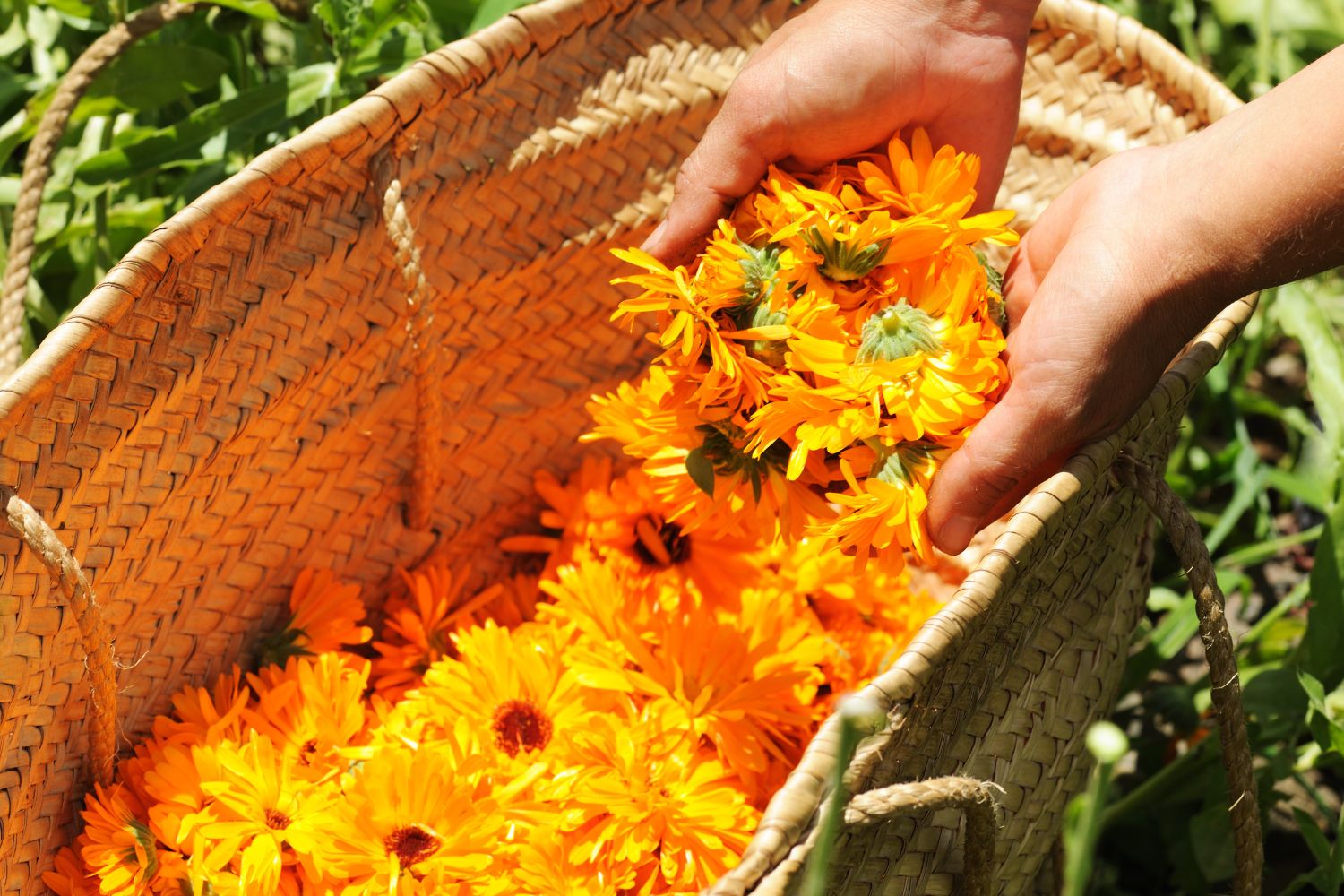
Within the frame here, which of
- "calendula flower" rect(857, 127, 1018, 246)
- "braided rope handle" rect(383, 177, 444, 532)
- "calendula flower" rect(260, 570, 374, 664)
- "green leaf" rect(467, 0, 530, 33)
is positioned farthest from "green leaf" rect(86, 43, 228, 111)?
"calendula flower" rect(857, 127, 1018, 246)

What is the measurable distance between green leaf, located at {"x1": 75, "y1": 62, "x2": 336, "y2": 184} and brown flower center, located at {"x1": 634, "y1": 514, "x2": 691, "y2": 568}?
59 cm

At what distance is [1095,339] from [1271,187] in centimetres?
15

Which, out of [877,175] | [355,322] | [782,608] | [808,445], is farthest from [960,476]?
[355,322]

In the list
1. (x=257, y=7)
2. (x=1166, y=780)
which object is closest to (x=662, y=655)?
(x=1166, y=780)

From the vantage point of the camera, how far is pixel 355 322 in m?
1.21

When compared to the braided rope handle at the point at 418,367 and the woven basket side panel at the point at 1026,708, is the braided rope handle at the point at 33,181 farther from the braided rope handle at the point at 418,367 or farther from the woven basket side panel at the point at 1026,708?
the woven basket side panel at the point at 1026,708

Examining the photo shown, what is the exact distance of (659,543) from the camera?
1307 mm

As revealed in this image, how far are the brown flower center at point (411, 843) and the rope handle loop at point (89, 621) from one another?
25cm

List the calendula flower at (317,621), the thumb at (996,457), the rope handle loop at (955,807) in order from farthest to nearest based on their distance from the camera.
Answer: the calendula flower at (317,621), the thumb at (996,457), the rope handle loop at (955,807)

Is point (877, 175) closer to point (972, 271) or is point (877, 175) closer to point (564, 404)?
point (972, 271)

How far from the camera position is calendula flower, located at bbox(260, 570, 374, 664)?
1221mm

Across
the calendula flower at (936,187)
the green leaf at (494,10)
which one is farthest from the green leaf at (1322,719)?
the green leaf at (494,10)

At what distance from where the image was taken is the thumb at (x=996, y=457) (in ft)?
2.89

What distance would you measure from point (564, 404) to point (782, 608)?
0.39 m
